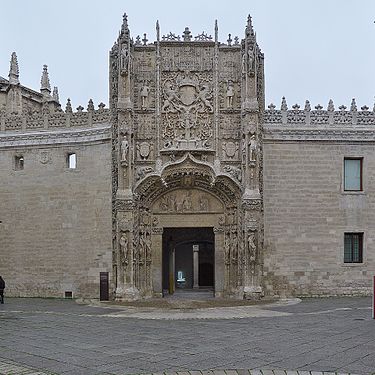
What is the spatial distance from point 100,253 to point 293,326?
38.0ft

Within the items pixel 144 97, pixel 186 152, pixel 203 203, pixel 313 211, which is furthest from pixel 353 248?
pixel 144 97

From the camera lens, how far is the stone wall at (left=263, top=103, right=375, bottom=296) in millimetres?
24469

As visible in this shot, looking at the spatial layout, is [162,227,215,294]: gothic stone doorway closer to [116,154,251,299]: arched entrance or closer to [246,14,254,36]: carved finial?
[116,154,251,299]: arched entrance

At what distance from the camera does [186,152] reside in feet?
79.1

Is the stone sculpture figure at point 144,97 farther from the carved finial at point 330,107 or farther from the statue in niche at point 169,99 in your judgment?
the carved finial at point 330,107

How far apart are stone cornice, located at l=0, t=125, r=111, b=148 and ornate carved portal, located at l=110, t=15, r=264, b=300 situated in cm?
87

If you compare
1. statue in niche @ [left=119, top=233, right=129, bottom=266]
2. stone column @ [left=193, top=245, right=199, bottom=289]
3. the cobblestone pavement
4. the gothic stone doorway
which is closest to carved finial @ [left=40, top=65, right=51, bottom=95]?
the gothic stone doorway

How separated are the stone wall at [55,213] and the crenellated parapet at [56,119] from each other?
411mm

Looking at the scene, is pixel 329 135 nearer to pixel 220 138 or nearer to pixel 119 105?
pixel 220 138

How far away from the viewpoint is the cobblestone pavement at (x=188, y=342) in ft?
31.2

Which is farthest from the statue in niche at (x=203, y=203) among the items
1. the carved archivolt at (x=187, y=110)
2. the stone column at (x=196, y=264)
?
the stone column at (x=196, y=264)

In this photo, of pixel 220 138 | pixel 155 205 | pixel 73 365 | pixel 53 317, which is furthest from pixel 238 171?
pixel 73 365

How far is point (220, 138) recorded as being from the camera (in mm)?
24422

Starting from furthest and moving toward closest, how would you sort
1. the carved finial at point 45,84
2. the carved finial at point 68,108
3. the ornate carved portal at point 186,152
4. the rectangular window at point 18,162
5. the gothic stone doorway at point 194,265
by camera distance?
the carved finial at point 45,84
the gothic stone doorway at point 194,265
the rectangular window at point 18,162
the carved finial at point 68,108
the ornate carved portal at point 186,152
